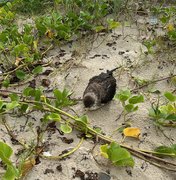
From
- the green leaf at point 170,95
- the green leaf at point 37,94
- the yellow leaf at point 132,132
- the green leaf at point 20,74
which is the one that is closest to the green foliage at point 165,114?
the green leaf at point 170,95

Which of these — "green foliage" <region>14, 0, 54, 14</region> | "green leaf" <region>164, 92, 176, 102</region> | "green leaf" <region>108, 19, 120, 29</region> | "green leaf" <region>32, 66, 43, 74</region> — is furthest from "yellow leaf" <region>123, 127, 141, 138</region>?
"green foliage" <region>14, 0, 54, 14</region>

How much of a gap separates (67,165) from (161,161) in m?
0.45

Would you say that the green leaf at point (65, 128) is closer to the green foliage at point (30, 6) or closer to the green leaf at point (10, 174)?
the green leaf at point (10, 174)

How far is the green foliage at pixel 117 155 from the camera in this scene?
163 cm

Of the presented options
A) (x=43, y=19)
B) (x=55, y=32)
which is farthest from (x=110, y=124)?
(x=43, y=19)

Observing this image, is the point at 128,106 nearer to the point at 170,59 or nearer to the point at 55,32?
the point at 170,59

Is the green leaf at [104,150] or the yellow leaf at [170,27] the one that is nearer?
the green leaf at [104,150]

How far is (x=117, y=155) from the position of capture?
5.41 feet

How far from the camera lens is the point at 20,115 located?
6.66 feet

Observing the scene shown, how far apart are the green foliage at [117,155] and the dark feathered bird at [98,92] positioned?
426 mm

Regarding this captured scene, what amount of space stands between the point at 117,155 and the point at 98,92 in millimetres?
498

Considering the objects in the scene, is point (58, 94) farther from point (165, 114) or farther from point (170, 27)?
point (170, 27)

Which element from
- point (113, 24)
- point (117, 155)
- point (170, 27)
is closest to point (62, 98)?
point (117, 155)

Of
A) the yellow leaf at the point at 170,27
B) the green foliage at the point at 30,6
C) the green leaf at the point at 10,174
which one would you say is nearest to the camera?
the green leaf at the point at 10,174
